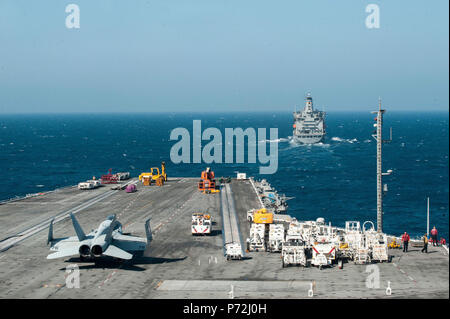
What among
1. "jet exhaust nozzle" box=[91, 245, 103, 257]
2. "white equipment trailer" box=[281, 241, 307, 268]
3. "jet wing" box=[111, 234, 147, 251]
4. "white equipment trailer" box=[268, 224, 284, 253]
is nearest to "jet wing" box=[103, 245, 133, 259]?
"jet exhaust nozzle" box=[91, 245, 103, 257]

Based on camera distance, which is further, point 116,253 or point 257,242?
point 257,242

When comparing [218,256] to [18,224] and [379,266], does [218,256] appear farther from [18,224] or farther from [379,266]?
[18,224]

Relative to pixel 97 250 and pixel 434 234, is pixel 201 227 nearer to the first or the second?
pixel 97 250

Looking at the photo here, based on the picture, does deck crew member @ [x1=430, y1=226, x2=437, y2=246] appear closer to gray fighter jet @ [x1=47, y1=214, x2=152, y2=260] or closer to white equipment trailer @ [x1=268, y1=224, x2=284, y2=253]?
white equipment trailer @ [x1=268, y1=224, x2=284, y2=253]

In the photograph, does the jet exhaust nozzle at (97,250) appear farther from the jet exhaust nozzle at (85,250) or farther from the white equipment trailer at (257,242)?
the white equipment trailer at (257,242)

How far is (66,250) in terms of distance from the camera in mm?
45594

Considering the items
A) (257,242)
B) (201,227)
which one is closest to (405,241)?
(257,242)

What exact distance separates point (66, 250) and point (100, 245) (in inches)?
156

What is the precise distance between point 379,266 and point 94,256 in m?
25.4

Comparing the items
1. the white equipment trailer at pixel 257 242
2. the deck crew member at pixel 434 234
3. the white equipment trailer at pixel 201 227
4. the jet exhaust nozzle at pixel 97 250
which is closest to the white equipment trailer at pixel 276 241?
the white equipment trailer at pixel 257 242

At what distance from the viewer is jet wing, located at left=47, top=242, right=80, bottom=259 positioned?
4462cm
